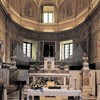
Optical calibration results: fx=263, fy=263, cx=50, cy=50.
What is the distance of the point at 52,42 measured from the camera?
2202cm

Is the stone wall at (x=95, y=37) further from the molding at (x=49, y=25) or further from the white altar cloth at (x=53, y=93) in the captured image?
the white altar cloth at (x=53, y=93)

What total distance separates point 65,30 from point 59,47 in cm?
155

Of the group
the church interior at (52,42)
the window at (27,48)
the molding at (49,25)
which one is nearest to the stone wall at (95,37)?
the church interior at (52,42)

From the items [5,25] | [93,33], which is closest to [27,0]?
[5,25]

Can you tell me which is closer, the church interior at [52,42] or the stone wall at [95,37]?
the church interior at [52,42]

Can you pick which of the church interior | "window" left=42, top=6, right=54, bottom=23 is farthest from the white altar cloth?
"window" left=42, top=6, right=54, bottom=23

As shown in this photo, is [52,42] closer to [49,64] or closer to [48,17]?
[48,17]

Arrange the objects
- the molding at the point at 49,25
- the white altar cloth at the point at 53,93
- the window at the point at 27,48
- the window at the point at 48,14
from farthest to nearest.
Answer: the window at the point at 48,14
the window at the point at 27,48
the molding at the point at 49,25
the white altar cloth at the point at 53,93

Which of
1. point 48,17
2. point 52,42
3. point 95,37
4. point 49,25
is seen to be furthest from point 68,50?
point 95,37

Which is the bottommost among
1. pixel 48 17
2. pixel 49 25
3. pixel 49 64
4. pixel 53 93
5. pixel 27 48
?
pixel 53 93

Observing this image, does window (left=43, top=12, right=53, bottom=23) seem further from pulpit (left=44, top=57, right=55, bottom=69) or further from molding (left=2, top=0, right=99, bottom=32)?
pulpit (left=44, top=57, right=55, bottom=69)

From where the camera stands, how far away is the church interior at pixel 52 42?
14.1 metres

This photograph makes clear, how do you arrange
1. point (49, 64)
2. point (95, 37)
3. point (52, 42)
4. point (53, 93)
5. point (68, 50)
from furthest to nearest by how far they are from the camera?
point (52, 42) < point (68, 50) < point (95, 37) < point (49, 64) < point (53, 93)

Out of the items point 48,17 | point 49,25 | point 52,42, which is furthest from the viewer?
point 48,17
